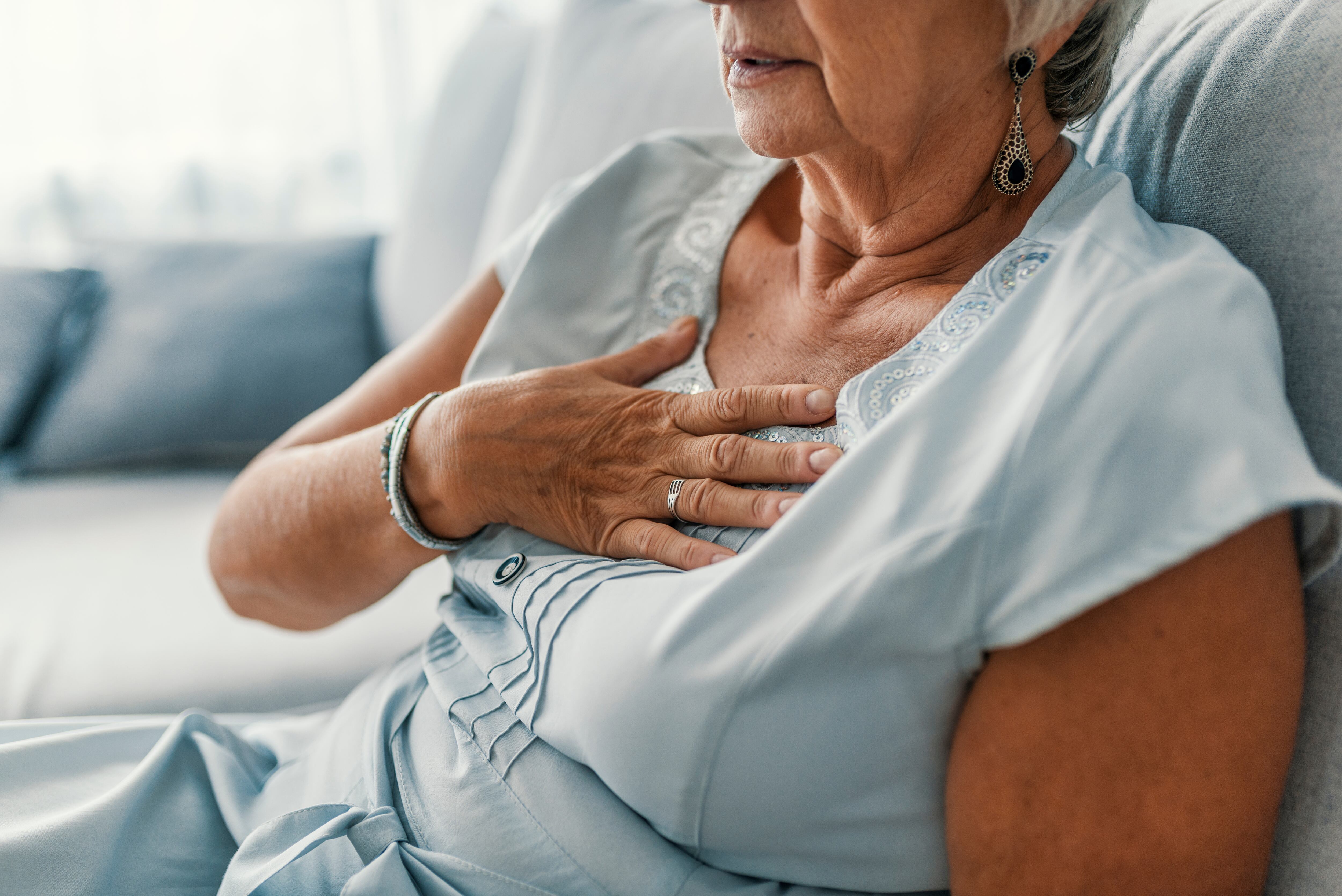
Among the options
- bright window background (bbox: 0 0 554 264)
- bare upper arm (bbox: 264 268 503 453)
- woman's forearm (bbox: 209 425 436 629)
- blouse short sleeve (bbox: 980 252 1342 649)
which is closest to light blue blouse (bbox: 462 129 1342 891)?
blouse short sleeve (bbox: 980 252 1342 649)

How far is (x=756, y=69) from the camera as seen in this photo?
2.36ft

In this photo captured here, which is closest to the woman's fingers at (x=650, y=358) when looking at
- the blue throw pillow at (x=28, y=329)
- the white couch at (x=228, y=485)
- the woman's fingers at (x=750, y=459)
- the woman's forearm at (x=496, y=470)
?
the woman's forearm at (x=496, y=470)

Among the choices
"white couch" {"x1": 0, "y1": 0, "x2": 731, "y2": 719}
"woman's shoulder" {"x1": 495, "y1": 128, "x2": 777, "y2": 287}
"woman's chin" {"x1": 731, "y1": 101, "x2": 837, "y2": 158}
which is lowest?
"white couch" {"x1": 0, "y1": 0, "x2": 731, "y2": 719}

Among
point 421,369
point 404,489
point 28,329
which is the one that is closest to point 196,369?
point 28,329

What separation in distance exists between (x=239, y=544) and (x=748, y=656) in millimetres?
→ 717

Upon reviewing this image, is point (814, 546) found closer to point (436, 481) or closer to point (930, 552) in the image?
point (930, 552)

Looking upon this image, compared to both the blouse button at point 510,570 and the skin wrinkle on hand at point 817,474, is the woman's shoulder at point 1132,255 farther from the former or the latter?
the blouse button at point 510,570

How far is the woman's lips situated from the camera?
0.70 m

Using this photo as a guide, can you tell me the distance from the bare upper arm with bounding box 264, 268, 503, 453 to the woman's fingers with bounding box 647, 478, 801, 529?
1.38ft

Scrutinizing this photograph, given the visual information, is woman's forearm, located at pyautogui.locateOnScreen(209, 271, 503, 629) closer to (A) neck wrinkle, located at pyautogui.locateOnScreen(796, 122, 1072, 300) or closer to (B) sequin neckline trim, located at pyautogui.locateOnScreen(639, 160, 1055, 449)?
(B) sequin neckline trim, located at pyautogui.locateOnScreen(639, 160, 1055, 449)

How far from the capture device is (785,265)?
875mm

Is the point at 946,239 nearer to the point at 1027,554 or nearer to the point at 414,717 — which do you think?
the point at 1027,554

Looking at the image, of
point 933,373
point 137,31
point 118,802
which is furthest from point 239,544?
point 137,31

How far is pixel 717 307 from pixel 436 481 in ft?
1.01
